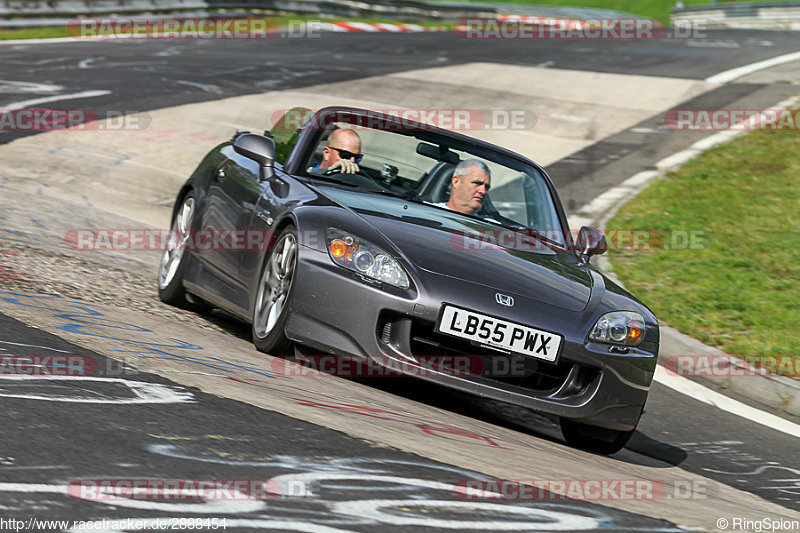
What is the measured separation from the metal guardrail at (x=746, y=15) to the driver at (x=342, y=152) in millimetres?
33138

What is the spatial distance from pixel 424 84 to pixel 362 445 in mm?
16371

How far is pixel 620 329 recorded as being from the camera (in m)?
5.42

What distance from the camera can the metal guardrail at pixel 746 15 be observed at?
37531mm

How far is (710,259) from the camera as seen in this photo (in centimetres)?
1036

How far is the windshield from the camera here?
6.45 metres

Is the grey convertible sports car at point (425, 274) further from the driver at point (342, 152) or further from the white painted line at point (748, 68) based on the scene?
the white painted line at point (748, 68)

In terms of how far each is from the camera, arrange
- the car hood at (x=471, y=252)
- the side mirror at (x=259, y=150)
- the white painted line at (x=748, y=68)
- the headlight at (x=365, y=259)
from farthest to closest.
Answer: the white painted line at (x=748, y=68)
the side mirror at (x=259, y=150)
the car hood at (x=471, y=252)
the headlight at (x=365, y=259)

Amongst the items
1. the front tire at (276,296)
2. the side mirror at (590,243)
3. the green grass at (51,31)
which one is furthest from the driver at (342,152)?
the green grass at (51,31)

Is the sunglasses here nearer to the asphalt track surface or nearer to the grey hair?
the grey hair

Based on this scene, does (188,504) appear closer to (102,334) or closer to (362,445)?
(362,445)

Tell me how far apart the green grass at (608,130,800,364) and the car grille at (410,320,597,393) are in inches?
123

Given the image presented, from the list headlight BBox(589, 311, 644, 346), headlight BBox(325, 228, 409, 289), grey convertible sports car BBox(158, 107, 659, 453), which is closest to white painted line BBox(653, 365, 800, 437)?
grey convertible sports car BBox(158, 107, 659, 453)

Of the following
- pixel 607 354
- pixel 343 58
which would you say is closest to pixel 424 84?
pixel 343 58

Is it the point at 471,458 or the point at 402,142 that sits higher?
the point at 402,142
